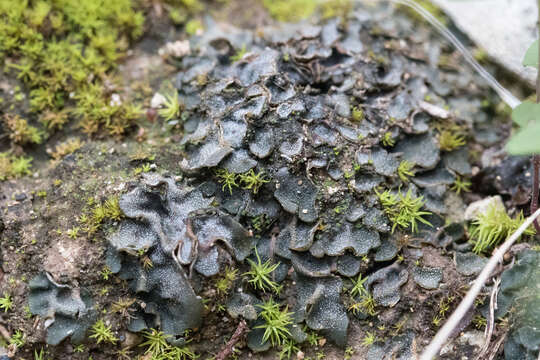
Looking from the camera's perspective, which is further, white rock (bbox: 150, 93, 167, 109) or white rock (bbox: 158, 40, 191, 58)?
white rock (bbox: 158, 40, 191, 58)

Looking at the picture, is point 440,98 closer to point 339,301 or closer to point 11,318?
point 339,301

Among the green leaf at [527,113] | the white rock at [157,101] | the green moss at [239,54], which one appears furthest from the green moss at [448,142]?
the white rock at [157,101]

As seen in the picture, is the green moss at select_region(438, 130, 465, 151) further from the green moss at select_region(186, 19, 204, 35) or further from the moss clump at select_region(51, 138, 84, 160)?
the moss clump at select_region(51, 138, 84, 160)

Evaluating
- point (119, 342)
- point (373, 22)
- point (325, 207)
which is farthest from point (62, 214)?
point (373, 22)

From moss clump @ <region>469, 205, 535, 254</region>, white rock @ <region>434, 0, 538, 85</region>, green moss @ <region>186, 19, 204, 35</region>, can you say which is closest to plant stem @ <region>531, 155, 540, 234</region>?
moss clump @ <region>469, 205, 535, 254</region>

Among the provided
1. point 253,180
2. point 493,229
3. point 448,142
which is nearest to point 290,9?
point 448,142

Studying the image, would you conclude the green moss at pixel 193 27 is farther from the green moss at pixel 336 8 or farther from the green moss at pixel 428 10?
the green moss at pixel 428 10
